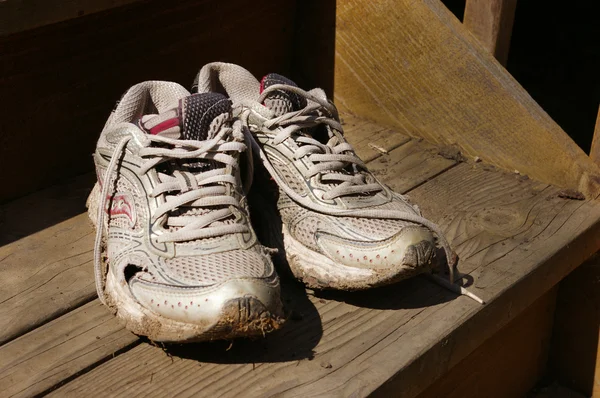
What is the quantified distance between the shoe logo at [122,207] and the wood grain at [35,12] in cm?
44

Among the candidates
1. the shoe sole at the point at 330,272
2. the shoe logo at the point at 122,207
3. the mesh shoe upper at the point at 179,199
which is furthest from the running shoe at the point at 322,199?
the shoe logo at the point at 122,207

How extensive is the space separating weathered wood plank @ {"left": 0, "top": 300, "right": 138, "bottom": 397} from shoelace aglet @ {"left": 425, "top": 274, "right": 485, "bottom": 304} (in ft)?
1.92

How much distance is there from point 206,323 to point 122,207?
1.08ft

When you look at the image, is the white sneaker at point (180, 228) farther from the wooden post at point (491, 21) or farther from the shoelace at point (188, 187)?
the wooden post at point (491, 21)

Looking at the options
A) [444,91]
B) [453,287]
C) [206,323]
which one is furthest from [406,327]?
[444,91]

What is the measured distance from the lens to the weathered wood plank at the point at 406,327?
4.01 feet

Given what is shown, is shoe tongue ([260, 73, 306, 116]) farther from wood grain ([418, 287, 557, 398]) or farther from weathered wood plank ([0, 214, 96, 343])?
wood grain ([418, 287, 557, 398])

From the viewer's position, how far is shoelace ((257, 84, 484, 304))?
4.75 ft

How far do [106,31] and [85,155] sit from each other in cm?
32

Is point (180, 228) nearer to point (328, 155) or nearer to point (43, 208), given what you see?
point (328, 155)

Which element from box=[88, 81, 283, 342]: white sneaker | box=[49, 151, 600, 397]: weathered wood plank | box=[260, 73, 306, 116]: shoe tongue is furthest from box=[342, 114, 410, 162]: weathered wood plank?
box=[88, 81, 283, 342]: white sneaker

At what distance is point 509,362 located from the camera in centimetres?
193

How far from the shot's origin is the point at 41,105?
1.80m

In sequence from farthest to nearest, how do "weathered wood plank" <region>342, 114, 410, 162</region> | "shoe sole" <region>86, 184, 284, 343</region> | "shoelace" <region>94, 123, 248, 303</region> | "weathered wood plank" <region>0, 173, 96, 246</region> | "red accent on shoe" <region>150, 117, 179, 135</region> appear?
"weathered wood plank" <region>342, 114, 410, 162</region> < "weathered wood plank" <region>0, 173, 96, 246</region> < "red accent on shoe" <region>150, 117, 179, 135</region> < "shoelace" <region>94, 123, 248, 303</region> < "shoe sole" <region>86, 184, 284, 343</region>
